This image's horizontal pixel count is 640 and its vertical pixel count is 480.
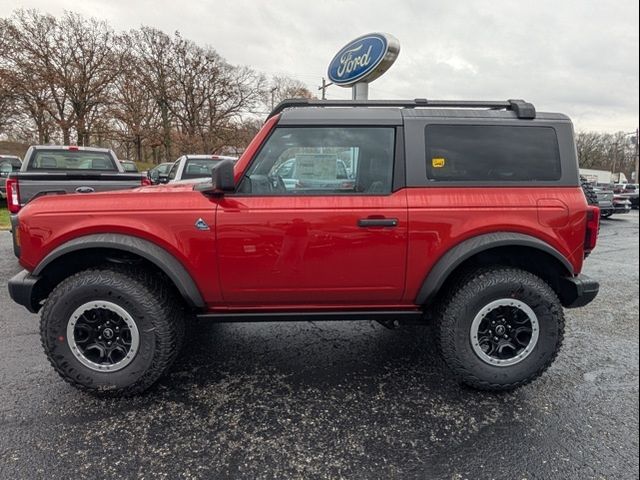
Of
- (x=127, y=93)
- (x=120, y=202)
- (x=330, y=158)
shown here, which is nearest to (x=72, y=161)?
(x=120, y=202)

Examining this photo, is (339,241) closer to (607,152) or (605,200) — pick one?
(605,200)

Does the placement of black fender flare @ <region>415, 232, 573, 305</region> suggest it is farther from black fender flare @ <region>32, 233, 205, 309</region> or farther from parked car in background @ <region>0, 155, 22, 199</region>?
parked car in background @ <region>0, 155, 22, 199</region>

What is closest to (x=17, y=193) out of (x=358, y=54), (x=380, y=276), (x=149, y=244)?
(x=149, y=244)

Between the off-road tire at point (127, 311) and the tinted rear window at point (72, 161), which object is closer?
the off-road tire at point (127, 311)

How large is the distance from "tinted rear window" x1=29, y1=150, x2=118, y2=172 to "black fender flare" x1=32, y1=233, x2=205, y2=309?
19.6ft

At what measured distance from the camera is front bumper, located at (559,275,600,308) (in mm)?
2771

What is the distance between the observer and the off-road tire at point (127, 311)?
2582 mm

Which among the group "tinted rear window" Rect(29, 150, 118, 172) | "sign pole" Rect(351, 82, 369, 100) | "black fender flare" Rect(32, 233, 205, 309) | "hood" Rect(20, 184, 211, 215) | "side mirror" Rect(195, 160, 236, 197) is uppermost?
"sign pole" Rect(351, 82, 369, 100)

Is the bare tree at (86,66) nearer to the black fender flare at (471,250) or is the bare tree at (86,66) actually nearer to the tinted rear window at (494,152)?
the tinted rear window at (494,152)

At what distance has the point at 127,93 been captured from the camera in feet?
78.2

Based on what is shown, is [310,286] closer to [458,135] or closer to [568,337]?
[458,135]

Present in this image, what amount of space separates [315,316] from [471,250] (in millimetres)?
1177

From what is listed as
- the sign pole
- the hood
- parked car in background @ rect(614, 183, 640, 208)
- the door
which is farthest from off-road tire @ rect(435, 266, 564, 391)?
parked car in background @ rect(614, 183, 640, 208)

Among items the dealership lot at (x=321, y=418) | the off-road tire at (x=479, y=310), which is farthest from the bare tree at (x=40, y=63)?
the off-road tire at (x=479, y=310)
